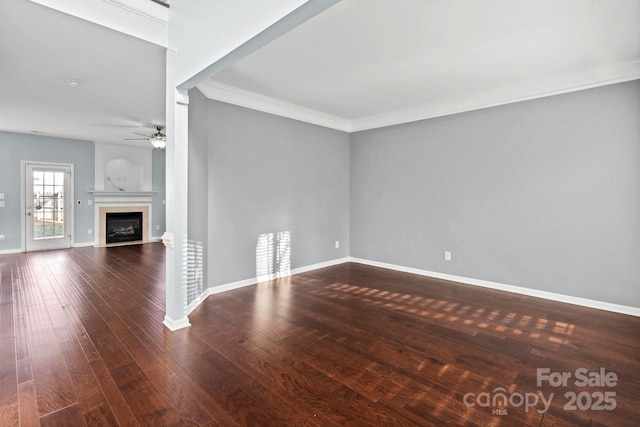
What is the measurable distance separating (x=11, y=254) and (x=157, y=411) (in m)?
Result: 7.37

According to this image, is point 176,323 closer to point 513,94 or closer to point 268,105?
point 268,105

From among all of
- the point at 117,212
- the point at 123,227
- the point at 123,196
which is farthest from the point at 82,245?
the point at 123,196

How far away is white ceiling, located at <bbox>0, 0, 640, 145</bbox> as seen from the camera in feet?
8.05

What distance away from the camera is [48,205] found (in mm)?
7176

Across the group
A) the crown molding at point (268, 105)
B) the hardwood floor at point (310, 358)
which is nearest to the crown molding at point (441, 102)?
the crown molding at point (268, 105)

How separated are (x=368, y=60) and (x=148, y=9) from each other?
6.87 ft

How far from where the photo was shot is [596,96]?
354cm

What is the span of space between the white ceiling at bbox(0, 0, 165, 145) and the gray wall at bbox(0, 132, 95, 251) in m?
0.90

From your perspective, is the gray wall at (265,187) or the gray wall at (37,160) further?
the gray wall at (37,160)

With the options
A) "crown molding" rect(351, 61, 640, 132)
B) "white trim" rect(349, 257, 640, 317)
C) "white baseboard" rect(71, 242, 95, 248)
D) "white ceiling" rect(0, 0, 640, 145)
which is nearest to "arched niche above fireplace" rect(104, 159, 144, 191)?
"white baseboard" rect(71, 242, 95, 248)

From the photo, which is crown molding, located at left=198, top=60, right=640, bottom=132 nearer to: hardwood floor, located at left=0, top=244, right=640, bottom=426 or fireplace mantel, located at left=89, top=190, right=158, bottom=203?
hardwood floor, located at left=0, top=244, right=640, bottom=426

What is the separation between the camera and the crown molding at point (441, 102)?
3.46m

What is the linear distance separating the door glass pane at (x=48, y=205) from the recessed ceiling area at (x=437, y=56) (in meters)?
5.95

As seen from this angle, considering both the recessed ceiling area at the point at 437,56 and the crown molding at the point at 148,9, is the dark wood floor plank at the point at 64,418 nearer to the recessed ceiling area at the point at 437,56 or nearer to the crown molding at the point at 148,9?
the crown molding at the point at 148,9
